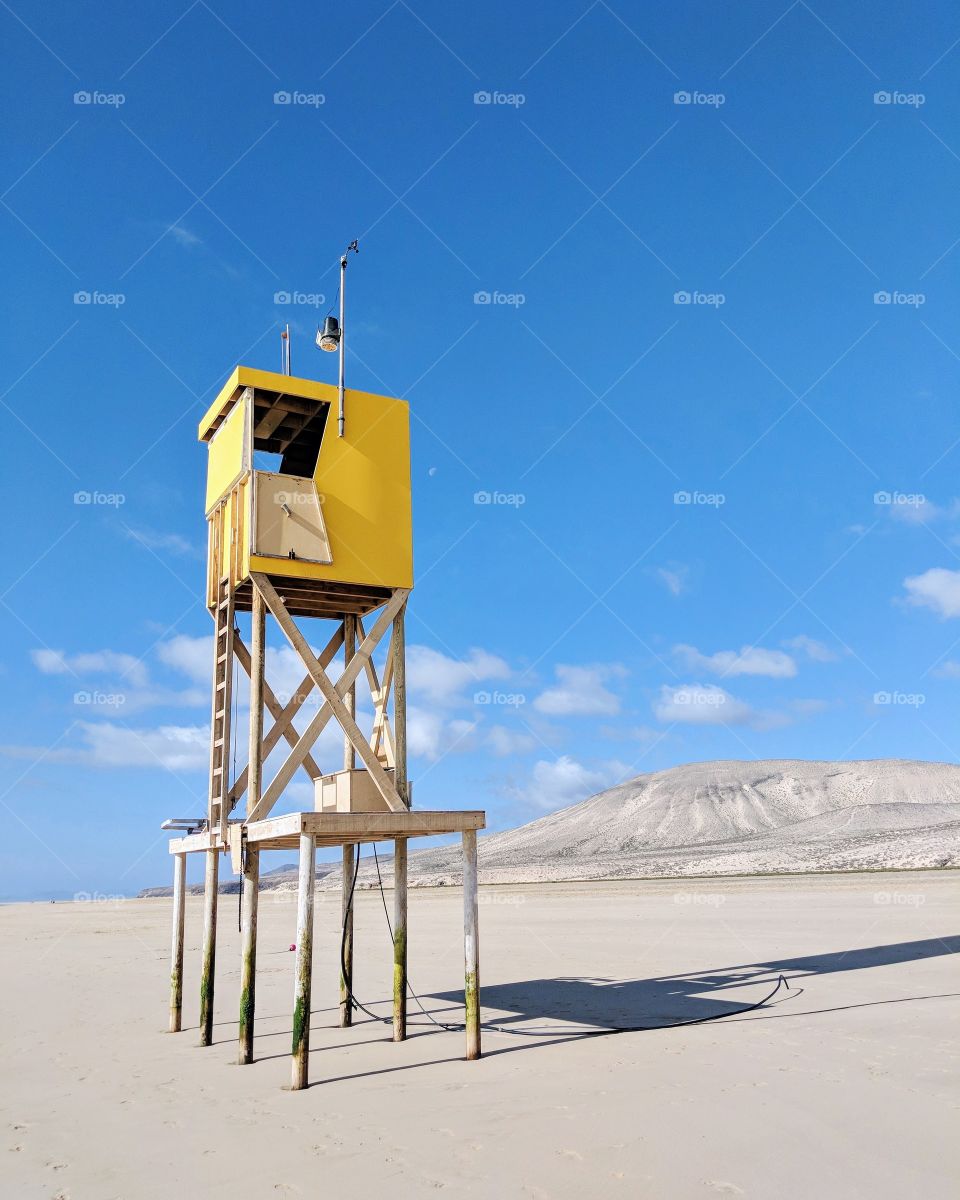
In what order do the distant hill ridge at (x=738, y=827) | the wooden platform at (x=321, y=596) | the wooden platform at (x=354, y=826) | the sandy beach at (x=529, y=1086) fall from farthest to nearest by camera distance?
1. the distant hill ridge at (x=738, y=827)
2. the wooden platform at (x=321, y=596)
3. the wooden platform at (x=354, y=826)
4. the sandy beach at (x=529, y=1086)

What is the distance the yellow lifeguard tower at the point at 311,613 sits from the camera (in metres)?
12.6

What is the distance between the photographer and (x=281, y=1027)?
14516 millimetres

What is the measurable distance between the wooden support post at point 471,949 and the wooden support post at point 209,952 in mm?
3792

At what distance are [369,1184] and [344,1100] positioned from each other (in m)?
2.68

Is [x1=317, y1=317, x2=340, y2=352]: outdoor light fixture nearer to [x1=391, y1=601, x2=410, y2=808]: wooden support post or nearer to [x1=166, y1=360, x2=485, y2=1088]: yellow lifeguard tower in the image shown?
[x1=166, y1=360, x2=485, y2=1088]: yellow lifeguard tower

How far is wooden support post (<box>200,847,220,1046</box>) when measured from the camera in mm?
13453

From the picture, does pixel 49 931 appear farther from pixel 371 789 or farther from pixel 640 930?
pixel 371 789

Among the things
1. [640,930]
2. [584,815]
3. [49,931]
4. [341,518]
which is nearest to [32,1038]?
[341,518]

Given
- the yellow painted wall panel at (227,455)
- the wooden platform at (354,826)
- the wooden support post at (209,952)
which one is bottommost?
the wooden support post at (209,952)

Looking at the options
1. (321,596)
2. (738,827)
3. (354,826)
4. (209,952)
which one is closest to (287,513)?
(321,596)

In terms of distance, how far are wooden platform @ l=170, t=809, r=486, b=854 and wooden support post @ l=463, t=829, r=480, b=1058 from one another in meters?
0.24

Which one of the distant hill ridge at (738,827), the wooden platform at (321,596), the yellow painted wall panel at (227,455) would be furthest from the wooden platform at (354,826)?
the distant hill ridge at (738,827)

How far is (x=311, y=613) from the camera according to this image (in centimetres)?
1519

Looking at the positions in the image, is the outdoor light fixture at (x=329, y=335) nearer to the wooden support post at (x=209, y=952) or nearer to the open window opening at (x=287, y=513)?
the open window opening at (x=287, y=513)
